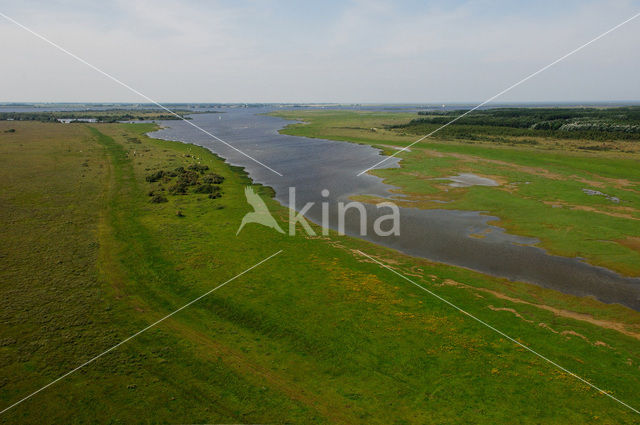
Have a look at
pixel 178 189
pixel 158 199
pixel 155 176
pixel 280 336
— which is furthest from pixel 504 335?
pixel 155 176

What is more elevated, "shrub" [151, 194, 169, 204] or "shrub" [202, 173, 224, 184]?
"shrub" [202, 173, 224, 184]

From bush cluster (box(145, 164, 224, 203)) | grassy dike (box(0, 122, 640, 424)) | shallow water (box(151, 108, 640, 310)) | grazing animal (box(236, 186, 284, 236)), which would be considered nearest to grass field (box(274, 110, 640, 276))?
shallow water (box(151, 108, 640, 310))

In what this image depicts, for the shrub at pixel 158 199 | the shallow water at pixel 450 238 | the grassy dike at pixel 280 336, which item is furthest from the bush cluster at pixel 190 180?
the grassy dike at pixel 280 336

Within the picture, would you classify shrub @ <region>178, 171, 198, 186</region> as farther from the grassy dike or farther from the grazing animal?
the grassy dike

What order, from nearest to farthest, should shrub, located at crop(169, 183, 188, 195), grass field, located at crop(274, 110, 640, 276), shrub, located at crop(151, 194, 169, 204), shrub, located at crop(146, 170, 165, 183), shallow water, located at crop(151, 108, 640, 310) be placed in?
1. shallow water, located at crop(151, 108, 640, 310)
2. grass field, located at crop(274, 110, 640, 276)
3. shrub, located at crop(151, 194, 169, 204)
4. shrub, located at crop(169, 183, 188, 195)
5. shrub, located at crop(146, 170, 165, 183)

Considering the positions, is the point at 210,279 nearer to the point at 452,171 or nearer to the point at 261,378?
the point at 261,378

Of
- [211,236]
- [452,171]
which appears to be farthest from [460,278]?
[452,171]

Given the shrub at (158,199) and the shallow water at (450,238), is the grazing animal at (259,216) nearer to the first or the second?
the shallow water at (450,238)
